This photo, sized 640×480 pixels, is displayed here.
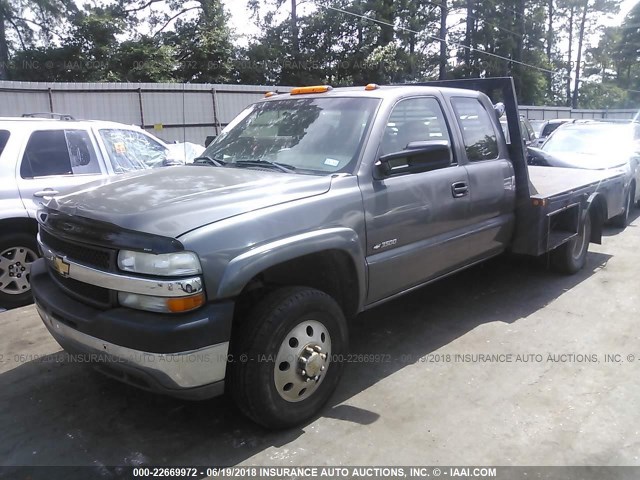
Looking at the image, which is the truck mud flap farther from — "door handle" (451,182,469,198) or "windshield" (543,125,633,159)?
"windshield" (543,125,633,159)

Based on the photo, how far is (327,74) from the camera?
1157 inches

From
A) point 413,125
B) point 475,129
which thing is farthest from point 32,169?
point 475,129

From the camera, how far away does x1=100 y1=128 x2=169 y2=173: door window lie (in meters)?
6.11

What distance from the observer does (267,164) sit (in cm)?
380

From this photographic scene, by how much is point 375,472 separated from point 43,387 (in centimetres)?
241

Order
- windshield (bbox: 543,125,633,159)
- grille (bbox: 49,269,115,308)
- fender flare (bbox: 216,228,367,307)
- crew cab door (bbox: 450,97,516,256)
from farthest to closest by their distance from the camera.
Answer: windshield (bbox: 543,125,633,159), crew cab door (bbox: 450,97,516,256), grille (bbox: 49,269,115,308), fender flare (bbox: 216,228,367,307)

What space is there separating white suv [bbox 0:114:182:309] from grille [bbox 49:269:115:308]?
2076 millimetres

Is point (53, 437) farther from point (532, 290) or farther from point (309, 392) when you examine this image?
point (532, 290)

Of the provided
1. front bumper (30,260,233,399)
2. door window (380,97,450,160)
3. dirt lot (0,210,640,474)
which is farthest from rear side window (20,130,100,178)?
door window (380,97,450,160)

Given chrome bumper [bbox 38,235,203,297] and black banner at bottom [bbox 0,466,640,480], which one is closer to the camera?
chrome bumper [bbox 38,235,203,297]

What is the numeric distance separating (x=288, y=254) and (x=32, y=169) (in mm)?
3749

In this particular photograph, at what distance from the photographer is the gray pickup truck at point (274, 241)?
8.84ft

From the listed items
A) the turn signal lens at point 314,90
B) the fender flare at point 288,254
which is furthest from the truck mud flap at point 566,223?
the fender flare at point 288,254

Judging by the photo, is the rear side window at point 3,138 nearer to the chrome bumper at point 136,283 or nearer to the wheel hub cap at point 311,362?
the chrome bumper at point 136,283
